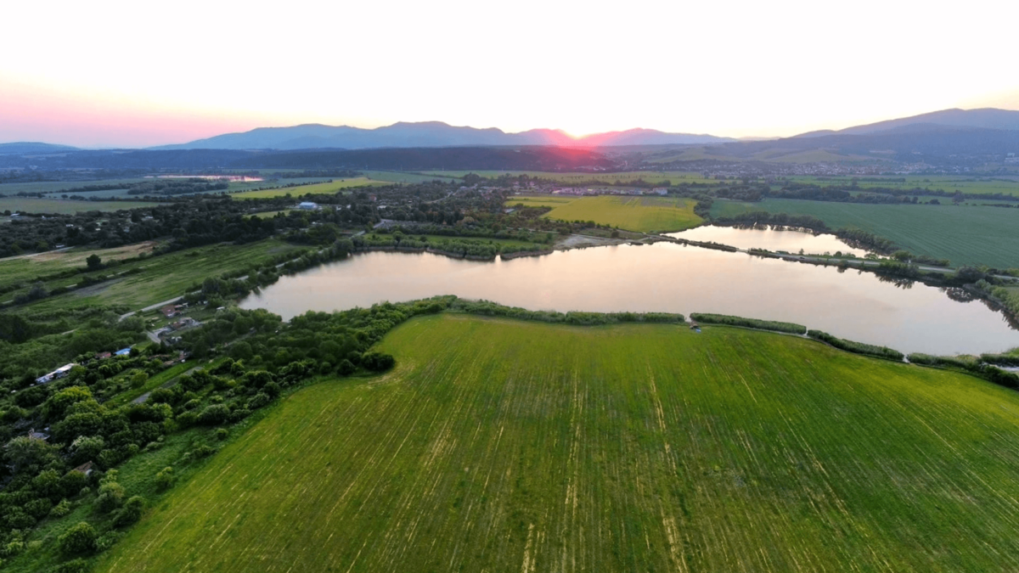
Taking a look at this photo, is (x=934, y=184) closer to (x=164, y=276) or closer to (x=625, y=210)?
(x=625, y=210)

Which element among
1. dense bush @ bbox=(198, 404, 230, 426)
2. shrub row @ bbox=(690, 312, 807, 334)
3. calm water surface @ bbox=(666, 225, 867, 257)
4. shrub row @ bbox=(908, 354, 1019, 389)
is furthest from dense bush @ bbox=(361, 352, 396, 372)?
calm water surface @ bbox=(666, 225, 867, 257)

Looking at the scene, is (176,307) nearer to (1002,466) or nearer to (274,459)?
(274,459)

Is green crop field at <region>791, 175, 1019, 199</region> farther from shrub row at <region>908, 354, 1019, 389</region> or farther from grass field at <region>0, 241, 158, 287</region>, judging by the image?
grass field at <region>0, 241, 158, 287</region>

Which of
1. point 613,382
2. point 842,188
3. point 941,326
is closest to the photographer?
point 613,382

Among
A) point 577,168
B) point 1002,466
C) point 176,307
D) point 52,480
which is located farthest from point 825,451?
point 577,168

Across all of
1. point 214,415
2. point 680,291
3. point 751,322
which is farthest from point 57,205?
point 751,322

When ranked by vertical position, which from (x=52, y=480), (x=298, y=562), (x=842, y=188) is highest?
(x=842, y=188)

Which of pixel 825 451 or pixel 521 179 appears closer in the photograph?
pixel 825 451
